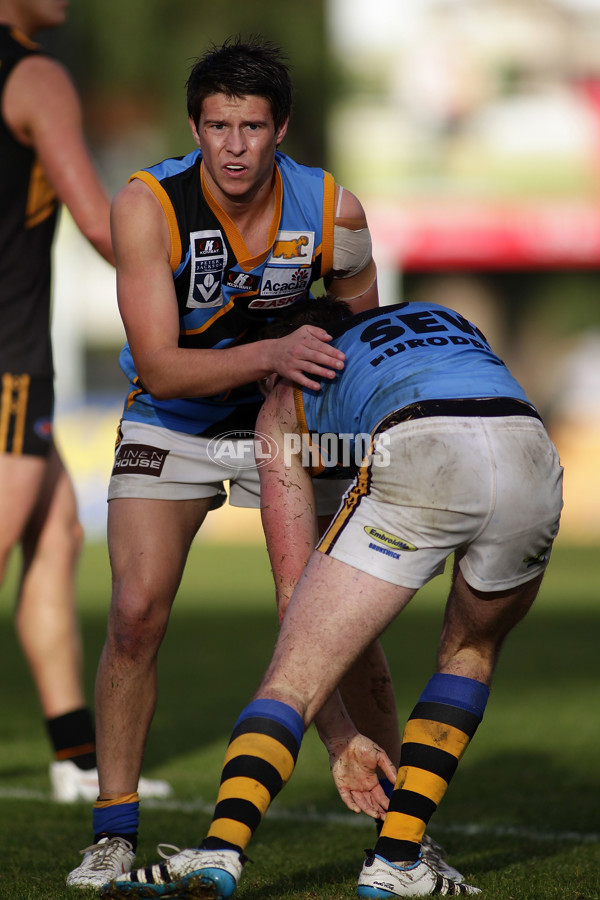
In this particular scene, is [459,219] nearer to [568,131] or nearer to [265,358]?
[568,131]

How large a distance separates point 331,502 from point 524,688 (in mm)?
3835

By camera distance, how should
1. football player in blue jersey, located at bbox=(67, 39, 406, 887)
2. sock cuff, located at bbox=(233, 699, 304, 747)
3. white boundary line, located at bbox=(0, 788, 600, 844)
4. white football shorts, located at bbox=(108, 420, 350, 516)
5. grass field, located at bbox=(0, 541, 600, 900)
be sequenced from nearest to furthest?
sock cuff, located at bbox=(233, 699, 304, 747), football player in blue jersey, located at bbox=(67, 39, 406, 887), grass field, located at bbox=(0, 541, 600, 900), white football shorts, located at bbox=(108, 420, 350, 516), white boundary line, located at bbox=(0, 788, 600, 844)

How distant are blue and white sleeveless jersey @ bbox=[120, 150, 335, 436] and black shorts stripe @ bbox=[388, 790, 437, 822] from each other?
138cm

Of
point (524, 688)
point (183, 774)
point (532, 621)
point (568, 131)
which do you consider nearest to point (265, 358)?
point (183, 774)

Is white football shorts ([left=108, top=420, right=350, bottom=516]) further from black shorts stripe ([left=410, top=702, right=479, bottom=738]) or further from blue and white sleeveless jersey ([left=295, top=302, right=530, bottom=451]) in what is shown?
black shorts stripe ([left=410, top=702, right=479, bottom=738])

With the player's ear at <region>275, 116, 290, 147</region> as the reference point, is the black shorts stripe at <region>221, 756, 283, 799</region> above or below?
below

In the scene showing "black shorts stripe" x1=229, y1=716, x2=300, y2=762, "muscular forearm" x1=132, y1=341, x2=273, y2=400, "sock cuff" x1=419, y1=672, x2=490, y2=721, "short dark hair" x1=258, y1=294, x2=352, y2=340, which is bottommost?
"sock cuff" x1=419, y1=672, x2=490, y2=721

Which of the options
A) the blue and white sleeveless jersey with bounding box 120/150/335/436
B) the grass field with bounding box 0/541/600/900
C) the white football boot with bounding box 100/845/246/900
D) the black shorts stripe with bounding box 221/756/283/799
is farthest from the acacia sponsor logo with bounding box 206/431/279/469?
the white football boot with bounding box 100/845/246/900

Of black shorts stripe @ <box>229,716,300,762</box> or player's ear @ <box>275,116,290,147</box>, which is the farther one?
player's ear @ <box>275,116,290,147</box>

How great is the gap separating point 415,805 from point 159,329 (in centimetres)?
141

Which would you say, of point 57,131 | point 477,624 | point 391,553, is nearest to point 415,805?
point 477,624

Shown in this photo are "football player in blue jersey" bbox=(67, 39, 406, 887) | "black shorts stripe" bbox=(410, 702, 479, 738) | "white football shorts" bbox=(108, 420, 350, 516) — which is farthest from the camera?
"white football shorts" bbox=(108, 420, 350, 516)

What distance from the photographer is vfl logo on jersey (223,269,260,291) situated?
12.3 feet

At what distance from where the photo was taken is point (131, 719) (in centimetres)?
392
